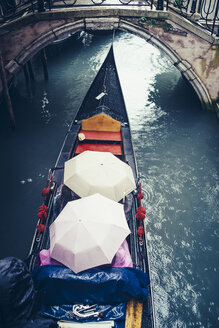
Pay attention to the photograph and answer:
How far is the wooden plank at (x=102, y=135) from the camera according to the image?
6051 millimetres

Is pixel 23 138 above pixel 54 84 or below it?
below

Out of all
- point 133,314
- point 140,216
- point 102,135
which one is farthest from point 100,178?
point 102,135

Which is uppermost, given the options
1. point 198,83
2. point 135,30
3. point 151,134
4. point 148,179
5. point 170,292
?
point 135,30

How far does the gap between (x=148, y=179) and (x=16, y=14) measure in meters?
5.58

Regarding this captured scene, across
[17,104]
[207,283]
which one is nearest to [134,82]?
[17,104]

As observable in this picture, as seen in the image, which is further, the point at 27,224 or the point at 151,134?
the point at 151,134

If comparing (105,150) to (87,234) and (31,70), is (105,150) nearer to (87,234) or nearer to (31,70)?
(87,234)

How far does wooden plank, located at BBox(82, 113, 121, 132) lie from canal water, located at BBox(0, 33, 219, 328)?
122 cm

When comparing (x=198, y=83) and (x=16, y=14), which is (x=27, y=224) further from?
(x=198, y=83)

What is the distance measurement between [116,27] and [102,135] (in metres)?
3.12

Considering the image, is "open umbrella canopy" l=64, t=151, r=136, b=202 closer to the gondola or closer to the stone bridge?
the gondola

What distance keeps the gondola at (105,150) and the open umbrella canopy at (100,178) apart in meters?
0.27

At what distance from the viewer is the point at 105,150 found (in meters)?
5.84

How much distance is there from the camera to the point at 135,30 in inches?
283
